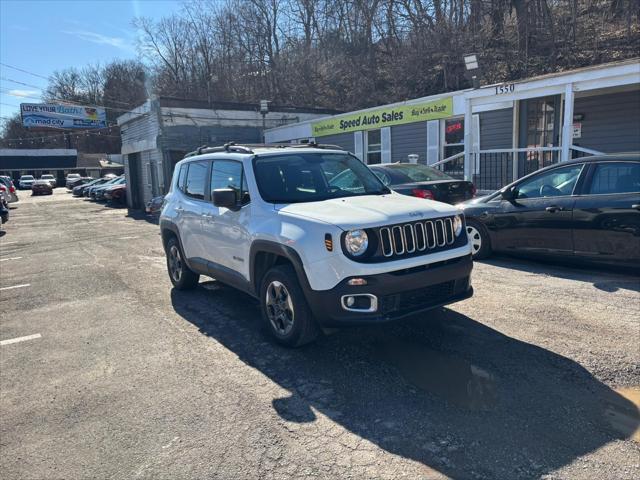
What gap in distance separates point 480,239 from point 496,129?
6.58 metres

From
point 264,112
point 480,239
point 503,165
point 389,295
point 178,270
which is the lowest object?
point 178,270

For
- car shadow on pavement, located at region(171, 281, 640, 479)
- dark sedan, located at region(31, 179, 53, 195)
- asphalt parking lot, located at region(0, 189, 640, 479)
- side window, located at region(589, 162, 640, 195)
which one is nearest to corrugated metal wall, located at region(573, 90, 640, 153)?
side window, located at region(589, 162, 640, 195)

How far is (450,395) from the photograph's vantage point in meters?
3.47

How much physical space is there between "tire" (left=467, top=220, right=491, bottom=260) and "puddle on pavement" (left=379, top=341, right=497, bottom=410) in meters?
3.66

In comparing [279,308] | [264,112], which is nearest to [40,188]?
[264,112]

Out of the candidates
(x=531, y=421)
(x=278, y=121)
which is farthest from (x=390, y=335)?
(x=278, y=121)

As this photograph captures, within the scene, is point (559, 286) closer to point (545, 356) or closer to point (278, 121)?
point (545, 356)

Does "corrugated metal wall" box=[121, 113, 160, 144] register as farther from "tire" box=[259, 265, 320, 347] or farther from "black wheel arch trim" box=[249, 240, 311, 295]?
"tire" box=[259, 265, 320, 347]

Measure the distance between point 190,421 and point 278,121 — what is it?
2099 cm

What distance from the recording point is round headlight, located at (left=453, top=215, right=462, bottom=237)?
175 inches

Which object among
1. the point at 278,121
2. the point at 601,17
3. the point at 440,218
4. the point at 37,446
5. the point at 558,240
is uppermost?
the point at 601,17

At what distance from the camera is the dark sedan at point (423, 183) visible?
848 centimetres

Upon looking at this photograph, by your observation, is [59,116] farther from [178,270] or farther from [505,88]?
[178,270]

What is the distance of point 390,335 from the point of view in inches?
183
